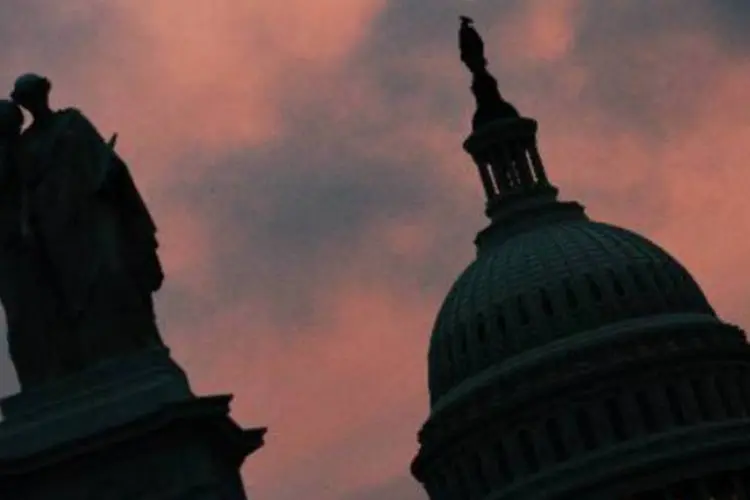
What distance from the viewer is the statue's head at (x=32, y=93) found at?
16734 millimetres

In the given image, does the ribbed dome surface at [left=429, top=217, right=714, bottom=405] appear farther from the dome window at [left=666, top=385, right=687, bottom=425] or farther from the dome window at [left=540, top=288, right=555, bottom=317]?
the dome window at [left=666, top=385, right=687, bottom=425]

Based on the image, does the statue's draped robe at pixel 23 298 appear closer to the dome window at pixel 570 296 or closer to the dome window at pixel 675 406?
the dome window at pixel 675 406

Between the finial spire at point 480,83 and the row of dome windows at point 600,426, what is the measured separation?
25.9 metres

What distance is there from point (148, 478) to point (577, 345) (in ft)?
334

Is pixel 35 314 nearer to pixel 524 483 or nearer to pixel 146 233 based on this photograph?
pixel 146 233

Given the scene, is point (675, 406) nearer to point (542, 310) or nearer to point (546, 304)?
point (542, 310)

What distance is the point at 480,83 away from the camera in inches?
5630

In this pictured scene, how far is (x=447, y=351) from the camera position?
407 ft

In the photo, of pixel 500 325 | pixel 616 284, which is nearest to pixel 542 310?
pixel 500 325

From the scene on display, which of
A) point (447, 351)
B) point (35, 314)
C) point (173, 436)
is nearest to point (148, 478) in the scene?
point (173, 436)

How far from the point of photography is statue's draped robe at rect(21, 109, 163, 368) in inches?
642

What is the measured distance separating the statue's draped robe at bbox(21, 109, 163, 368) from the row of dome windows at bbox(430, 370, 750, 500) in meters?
99.3

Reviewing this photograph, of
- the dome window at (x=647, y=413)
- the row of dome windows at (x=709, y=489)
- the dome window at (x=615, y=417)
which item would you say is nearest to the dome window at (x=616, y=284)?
the dome window at (x=647, y=413)

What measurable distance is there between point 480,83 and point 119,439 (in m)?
128
